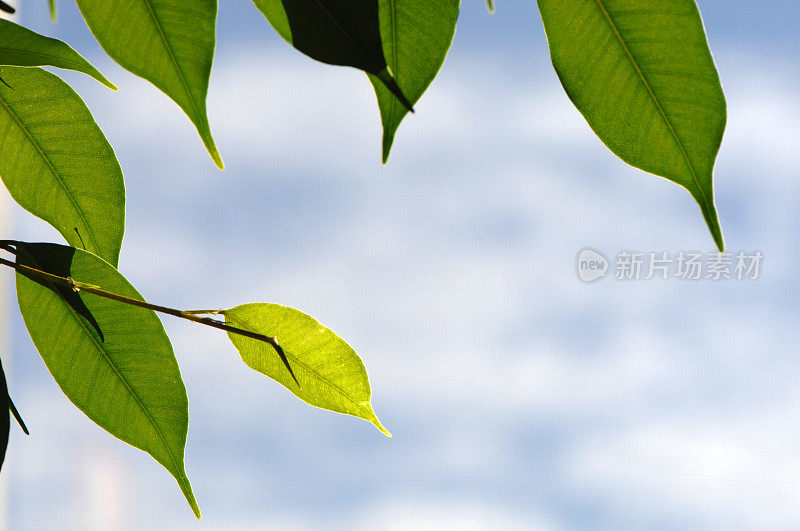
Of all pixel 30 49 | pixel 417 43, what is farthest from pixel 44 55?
pixel 417 43

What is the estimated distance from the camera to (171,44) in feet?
0.61

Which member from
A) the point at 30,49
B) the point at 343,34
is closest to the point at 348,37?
the point at 343,34

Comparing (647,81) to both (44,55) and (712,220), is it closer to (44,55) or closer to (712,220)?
(712,220)

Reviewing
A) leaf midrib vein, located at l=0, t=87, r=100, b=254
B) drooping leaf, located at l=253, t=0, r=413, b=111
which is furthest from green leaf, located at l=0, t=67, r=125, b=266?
drooping leaf, located at l=253, t=0, r=413, b=111

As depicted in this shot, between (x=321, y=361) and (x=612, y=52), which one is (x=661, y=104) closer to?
(x=612, y=52)

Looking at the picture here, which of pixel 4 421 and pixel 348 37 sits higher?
pixel 348 37

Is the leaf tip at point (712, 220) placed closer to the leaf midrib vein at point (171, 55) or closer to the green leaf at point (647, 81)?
the green leaf at point (647, 81)

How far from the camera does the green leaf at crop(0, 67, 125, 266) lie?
9.7 inches

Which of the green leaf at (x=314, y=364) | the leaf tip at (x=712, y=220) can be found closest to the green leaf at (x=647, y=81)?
the leaf tip at (x=712, y=220)

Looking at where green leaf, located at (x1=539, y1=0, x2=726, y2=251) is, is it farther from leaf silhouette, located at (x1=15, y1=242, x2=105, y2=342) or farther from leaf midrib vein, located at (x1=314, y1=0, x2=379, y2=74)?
leaf silhouette, located at (x1=15, y1=242, x2=105, y2=342)

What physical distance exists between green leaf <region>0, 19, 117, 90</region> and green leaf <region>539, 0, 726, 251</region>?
13cm

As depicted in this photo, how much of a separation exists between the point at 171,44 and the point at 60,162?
0.09m

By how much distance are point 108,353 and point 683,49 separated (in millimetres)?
179

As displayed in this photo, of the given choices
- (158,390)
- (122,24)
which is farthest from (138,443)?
(122,24)
